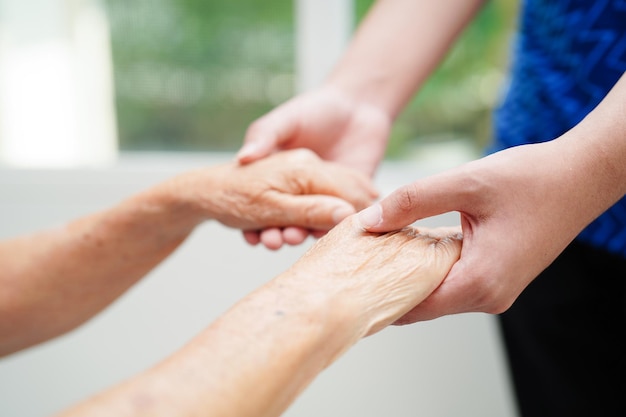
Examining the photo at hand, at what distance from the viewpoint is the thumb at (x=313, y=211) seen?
974 mm

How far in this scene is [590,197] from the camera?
689mm

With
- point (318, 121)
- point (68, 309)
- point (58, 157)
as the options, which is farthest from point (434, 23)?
point (58, 157)

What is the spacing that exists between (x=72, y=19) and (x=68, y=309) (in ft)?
3.78

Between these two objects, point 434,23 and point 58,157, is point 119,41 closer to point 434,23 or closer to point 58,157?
point 58,157

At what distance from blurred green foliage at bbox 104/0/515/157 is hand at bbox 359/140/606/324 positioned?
1.17 metres

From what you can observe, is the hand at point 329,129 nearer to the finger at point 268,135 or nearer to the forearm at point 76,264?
the finger at point 268,135

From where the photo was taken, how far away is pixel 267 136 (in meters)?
1.08

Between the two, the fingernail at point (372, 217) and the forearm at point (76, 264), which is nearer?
the fingernail at point (372, 217)

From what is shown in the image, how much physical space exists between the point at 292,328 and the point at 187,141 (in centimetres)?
143

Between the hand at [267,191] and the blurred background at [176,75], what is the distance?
76 cm

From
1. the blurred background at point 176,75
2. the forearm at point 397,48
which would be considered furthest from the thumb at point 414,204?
the blurred background at point 176,75

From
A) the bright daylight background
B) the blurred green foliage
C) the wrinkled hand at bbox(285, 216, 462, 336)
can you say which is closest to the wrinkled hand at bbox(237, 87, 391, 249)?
the wrinkled hand at bbox(285, 216, 462, 336)

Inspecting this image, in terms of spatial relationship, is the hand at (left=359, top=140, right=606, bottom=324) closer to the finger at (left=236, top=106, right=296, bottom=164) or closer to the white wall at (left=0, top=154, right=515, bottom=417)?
the finger at (left=236, top=106, right=296, bottom=164)

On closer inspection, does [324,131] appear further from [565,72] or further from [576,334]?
[576,334]
